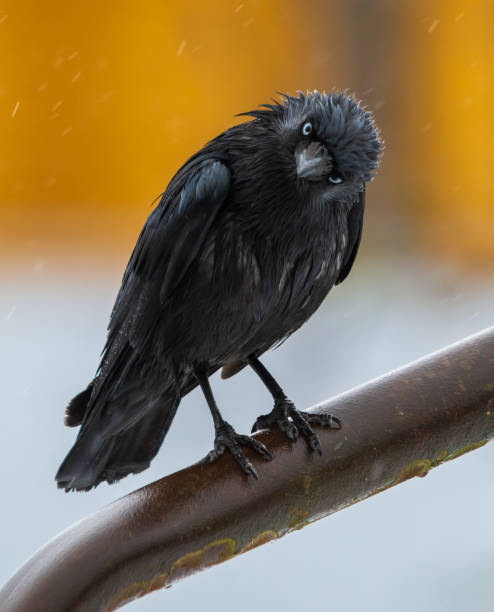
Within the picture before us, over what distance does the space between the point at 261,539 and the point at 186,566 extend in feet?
0.39

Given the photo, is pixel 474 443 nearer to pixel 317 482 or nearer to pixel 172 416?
pixel 317 482

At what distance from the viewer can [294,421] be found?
160 centimetres

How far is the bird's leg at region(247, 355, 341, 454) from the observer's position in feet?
4.53

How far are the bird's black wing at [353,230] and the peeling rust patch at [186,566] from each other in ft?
2.84

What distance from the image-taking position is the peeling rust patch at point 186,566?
1.12 metres

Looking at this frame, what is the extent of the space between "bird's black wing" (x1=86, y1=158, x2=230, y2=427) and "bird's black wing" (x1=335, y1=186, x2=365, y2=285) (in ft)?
1.05

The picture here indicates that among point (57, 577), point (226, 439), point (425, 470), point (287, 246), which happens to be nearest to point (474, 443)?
point (425, 470)

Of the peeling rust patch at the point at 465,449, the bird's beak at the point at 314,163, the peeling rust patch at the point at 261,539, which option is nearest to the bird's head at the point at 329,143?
the bird's beak at the point at 314,163

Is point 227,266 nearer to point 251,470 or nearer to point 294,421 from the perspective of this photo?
point 294,421

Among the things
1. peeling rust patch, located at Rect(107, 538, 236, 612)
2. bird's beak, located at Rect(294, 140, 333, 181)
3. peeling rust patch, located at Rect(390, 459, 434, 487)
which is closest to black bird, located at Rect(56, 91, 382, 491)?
bird's beak, located at Rect(294, 140, 333, 181)

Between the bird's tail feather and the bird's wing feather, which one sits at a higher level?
the bird's wing feather

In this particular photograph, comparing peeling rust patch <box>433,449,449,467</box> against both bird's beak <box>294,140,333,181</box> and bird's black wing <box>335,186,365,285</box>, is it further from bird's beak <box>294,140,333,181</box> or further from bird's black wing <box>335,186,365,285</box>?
bird's black wing <box>335,186,365,285</box>

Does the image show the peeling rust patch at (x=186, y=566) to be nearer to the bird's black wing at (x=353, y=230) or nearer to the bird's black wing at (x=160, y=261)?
the bird's black wing at (x=160, y=261)

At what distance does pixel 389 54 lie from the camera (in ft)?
18.9
